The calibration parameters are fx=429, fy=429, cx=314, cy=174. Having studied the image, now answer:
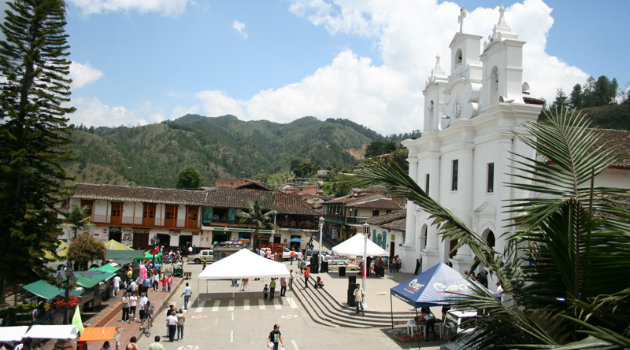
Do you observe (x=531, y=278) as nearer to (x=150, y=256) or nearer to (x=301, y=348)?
(x=301, y=348)

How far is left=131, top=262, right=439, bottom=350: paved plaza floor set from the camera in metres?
13.6

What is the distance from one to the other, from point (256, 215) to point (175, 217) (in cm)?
744

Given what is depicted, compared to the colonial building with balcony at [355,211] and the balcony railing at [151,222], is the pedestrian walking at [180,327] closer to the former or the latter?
the balcony railing at [151,222]

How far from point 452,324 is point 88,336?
10.2 m

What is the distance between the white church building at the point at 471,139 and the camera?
1762cm

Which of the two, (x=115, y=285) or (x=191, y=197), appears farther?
(x=191, y=197)

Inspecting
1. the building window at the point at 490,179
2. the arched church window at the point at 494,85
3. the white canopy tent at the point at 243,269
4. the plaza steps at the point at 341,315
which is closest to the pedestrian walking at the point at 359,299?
the plaza steps at the point at 341,315

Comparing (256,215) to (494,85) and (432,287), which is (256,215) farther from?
(432,287)

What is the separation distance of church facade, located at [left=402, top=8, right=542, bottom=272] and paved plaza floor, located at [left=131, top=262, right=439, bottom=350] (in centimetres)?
401

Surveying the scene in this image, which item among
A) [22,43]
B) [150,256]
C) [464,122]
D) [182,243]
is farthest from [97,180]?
[464,122]

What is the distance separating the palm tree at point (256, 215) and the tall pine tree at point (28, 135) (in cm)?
2088

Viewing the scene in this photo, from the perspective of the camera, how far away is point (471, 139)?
2034 centimetres

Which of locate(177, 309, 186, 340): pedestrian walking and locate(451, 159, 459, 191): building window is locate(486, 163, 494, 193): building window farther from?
locate(177, 309, 186, 340): pedestrian walking

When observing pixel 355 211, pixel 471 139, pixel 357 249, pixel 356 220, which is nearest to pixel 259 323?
pixel 357 249
